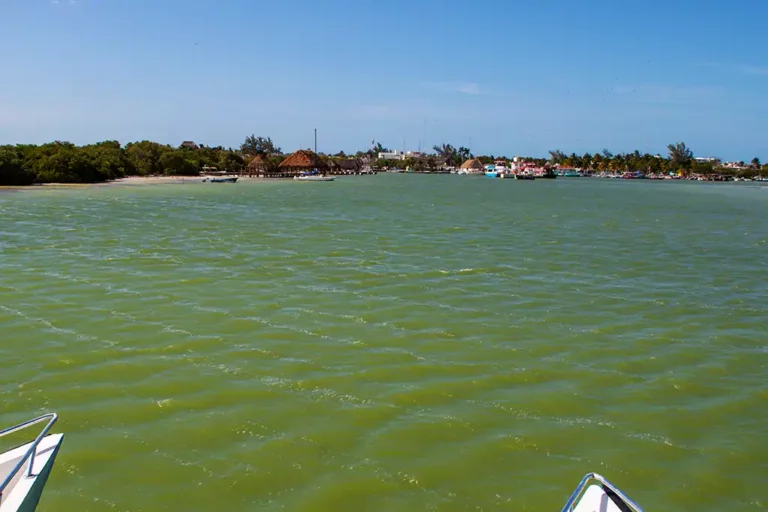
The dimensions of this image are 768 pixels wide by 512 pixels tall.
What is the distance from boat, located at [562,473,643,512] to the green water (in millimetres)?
1582

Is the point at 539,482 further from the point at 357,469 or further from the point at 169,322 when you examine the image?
the point at 169,322

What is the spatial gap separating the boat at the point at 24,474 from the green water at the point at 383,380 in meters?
1.23

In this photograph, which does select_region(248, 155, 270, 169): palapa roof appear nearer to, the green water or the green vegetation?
the green vegetation

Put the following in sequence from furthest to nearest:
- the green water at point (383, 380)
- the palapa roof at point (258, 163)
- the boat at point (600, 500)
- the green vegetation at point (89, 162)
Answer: the palapa roof at point (258, 163) → the green vegetation at point (89, 162) → the green water at point (383, 380) → the boat at point (600, 500)

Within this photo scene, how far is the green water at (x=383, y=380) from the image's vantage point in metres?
6.79

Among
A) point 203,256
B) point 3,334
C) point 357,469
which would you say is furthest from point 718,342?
point 203,256

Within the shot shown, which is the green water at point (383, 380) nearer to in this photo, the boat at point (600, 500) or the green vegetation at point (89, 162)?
the boat at point (600, 500)

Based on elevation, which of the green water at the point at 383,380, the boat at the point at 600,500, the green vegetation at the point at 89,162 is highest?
the green vegetation at the point at 89,162

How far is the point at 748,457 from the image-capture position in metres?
7.54

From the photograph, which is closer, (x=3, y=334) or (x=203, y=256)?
(x=3, y=334)

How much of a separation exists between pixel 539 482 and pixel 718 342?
745cm

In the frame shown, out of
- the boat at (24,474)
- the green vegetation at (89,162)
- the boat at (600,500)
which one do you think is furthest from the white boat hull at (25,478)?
the green vegetation at (89,162)

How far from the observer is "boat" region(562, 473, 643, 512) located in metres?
4.66

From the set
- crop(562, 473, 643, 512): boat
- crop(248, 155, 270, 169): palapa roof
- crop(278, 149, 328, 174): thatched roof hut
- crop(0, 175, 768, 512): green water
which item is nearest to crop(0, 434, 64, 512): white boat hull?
crop(0, 175, 768, 512): green water
